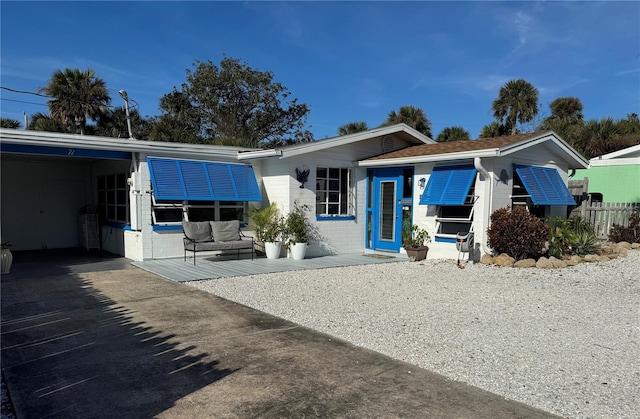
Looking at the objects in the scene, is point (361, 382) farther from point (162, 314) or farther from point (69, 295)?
point (69, 295)

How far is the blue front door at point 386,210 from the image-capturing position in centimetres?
1209

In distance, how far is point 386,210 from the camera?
12.4 metres

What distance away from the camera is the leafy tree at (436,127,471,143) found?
27.4 meters

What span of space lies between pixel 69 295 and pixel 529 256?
9.61 m

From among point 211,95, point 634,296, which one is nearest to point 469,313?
point 634,296

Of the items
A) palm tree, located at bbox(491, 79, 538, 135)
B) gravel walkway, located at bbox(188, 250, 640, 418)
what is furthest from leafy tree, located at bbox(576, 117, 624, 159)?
gravel walkway, located at bbox(188, 250, 640, 418)

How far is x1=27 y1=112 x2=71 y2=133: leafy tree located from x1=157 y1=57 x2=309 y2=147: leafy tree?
25.0 feet

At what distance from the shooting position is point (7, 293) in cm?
720

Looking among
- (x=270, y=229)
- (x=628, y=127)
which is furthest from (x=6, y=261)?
(x=628, y=127)

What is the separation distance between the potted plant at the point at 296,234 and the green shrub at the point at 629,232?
9.35m

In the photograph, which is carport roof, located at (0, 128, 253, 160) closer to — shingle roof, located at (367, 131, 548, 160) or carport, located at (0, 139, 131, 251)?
carport, located at (0, 139, 131, 251)

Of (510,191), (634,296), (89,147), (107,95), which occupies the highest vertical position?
(107,95)

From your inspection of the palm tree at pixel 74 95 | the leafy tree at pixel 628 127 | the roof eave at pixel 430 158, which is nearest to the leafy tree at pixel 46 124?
the palm tree at pixel 74 95

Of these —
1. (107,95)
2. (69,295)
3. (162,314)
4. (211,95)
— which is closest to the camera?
(162,314)
